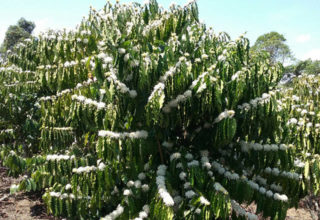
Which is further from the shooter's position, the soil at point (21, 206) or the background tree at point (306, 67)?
the background tree at point (306, 67)

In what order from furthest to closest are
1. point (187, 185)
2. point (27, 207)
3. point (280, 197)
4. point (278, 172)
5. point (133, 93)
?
point (27, 207) < point (278, 172) < point (280, 197) < point (187, 185) < point (133, 93)

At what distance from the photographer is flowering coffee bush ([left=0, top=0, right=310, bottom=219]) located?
2494 millimetres

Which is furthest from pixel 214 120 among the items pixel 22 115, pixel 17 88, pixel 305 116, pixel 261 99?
pixel 22 115

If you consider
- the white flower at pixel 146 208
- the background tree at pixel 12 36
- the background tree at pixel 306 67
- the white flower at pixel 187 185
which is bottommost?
the white flower at pixel 146 208

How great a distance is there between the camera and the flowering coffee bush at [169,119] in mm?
2494

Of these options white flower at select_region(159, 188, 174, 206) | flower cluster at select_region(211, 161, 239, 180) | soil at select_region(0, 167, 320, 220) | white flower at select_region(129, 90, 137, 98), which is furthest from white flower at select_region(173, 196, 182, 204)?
soil at select_region(0, 167, 320, 220)

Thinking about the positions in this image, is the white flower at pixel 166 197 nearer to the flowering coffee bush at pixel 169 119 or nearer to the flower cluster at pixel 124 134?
the flowering coffee bush at pixel 169 119

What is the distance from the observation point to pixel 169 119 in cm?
275

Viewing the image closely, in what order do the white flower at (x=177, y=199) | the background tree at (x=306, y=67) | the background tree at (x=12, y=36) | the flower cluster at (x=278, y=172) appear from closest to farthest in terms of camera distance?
1. the white flower at (x=177, y=199)
2. the flower cluster at (x=278, y=172)
3. the background tree at (x=306, y=67)
4. the background tree at (x=12, y=36)

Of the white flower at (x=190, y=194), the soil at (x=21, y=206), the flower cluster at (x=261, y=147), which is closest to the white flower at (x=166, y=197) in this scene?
the white flower at (x=190, y=194)

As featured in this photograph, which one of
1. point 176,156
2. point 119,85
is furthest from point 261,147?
point 119,85

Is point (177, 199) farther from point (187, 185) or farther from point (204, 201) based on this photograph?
point (204, 201)

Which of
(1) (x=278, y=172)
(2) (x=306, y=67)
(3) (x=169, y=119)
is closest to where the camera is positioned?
(3) (x=169, y=119)

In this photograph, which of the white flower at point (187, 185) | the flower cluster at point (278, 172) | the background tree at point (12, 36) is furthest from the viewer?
the background tree at point (12, 36)
